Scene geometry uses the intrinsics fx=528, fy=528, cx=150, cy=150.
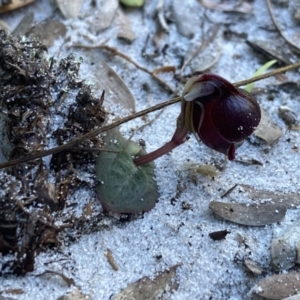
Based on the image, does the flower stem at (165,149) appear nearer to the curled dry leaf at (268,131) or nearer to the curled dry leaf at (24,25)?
the curled dry leaf at (268,131)

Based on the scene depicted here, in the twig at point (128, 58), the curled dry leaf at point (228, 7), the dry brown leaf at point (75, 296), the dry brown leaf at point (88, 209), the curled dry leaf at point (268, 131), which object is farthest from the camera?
the curled dry leaf at point (228, 7)

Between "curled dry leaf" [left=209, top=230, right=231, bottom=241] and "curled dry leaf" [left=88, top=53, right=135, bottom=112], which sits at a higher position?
"curled dry leaf" [left=88, top=53, right=135, bottom=112]

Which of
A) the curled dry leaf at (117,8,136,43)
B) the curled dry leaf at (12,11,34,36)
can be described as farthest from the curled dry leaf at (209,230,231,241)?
the curled dry leaf at (12,11,34,36)

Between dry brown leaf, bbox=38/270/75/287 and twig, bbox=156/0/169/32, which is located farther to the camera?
twig, bbox=156/0/169/32

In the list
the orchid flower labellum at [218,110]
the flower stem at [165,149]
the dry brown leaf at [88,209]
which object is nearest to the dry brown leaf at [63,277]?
the dry brown leaf at [88,209]

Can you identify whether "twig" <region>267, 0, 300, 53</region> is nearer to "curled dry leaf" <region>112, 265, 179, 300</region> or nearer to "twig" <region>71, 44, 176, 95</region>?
"twig" <region>71, 44, 176, 95</region>

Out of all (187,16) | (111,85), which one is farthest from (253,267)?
(187,16)

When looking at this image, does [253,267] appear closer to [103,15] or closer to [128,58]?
[128,58]
